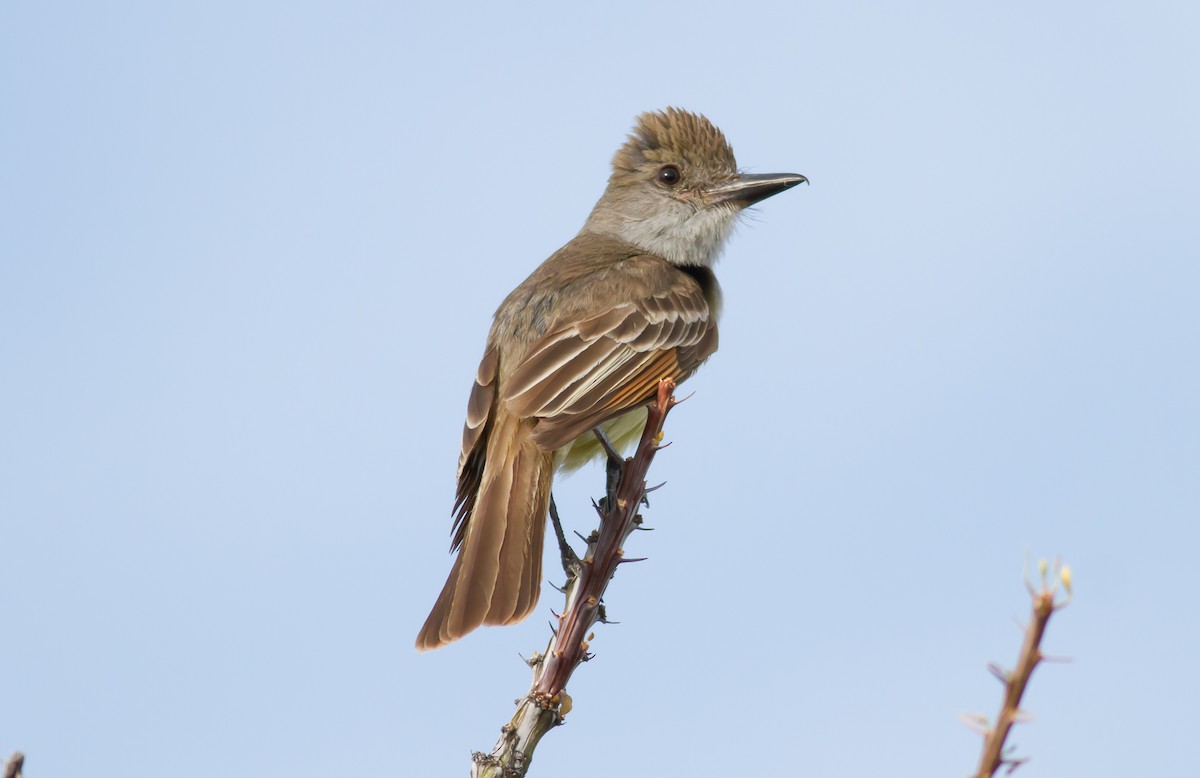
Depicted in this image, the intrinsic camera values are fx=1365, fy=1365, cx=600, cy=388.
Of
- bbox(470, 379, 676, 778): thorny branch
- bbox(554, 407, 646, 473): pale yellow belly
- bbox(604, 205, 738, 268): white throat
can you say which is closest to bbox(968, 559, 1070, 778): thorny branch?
bbox(470, 379, 676, 778): thorny branch

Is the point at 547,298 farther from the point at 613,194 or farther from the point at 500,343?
the point at 613,194

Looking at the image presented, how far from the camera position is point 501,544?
539cm

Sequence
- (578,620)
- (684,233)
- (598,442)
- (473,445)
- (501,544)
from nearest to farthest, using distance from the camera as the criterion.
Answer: (578,620)
(501,544)
(473,445)
(598,442)
(684,233)

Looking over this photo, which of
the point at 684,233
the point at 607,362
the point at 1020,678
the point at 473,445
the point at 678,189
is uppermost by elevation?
the point at 678,189

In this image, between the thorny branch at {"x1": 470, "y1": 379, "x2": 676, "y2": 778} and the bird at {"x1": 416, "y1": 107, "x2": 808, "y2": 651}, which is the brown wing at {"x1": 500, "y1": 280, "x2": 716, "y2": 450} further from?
the thorny branch at {"x1": 470, "y1": 379, "x2": 676, "y2": 778}

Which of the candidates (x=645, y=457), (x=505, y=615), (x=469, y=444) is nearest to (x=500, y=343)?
(x=469, y=444)

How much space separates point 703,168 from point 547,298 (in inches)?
88.2

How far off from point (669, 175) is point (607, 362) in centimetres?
281

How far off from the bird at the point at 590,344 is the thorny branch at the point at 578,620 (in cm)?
115

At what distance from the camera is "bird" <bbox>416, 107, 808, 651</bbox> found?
5344 mm

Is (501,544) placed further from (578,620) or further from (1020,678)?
(1020,678)

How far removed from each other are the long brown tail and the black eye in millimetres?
3270

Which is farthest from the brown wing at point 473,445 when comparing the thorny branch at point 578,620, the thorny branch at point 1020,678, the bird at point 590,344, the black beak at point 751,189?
the thorny branch at point 1020,678

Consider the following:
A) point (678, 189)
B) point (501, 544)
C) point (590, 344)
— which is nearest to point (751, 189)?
point (678, 189)
